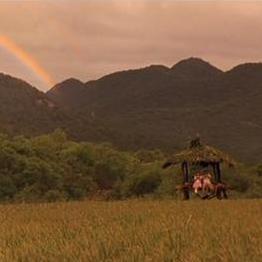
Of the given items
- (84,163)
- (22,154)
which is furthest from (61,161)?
(84,163)

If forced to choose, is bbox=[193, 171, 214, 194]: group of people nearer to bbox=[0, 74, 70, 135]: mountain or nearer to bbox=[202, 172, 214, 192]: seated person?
bbox=[202, 172, 214, 192]: seated person

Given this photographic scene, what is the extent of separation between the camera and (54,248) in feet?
21.7

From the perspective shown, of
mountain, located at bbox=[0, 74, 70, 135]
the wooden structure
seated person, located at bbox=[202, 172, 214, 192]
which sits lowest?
seated person, located at bbox=[202, 172, 214, 192]

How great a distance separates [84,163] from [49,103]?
70994mm

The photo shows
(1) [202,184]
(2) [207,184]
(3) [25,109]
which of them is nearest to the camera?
(2) [207,184]

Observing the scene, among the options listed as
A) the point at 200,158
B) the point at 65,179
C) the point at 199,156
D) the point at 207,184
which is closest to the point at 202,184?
the point at 207,184

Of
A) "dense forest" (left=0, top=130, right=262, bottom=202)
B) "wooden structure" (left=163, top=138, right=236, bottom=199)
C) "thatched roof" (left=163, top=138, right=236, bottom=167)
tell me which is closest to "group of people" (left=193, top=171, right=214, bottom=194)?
"wooden structure" (left=163, top=138, right=236, bottom=199)

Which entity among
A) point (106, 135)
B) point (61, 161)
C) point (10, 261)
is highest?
point (106, 135)

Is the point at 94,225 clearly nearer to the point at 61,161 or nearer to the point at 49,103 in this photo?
the point at 61,161

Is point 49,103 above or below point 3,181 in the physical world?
above

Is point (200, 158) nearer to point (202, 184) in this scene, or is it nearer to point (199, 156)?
point (199, 156)

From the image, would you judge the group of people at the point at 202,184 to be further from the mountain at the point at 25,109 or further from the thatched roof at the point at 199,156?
the mountain at the point at 25,109

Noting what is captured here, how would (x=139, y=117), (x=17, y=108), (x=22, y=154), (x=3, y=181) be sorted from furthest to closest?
1. (x=139, y=117)
2. (x=17, y=108)
3. (x=22, y=154)
4. (x=3, y=181)

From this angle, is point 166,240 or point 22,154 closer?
point 166,240
